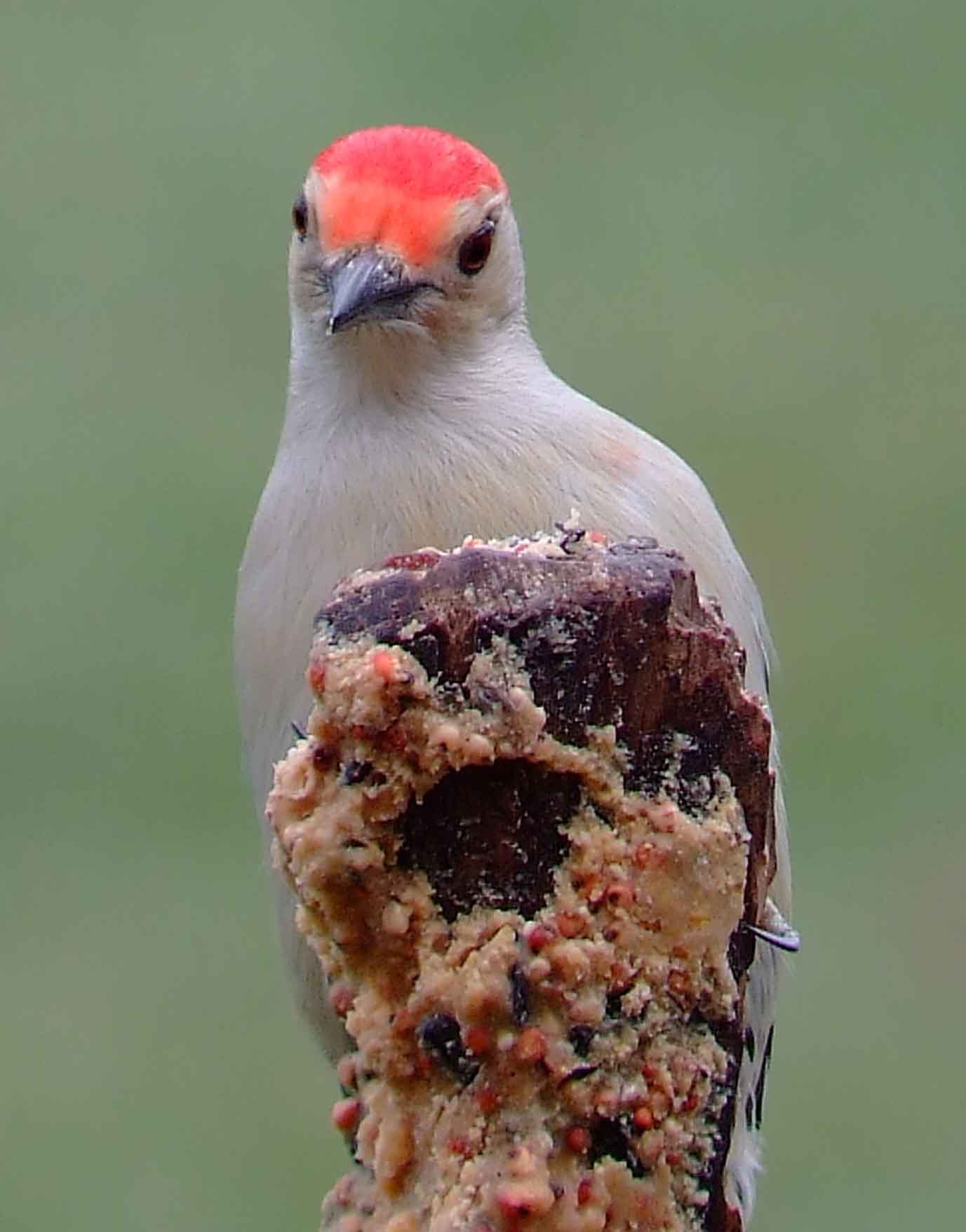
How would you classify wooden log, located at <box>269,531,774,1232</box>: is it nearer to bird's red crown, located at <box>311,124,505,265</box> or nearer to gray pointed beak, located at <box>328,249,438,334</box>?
gray pointed beak, located at <box>328,249,438,334</box>

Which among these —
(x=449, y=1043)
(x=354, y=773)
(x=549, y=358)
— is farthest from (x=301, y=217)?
(x=549, y=358)

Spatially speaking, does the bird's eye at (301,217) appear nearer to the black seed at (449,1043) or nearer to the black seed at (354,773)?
the black seed at (354,773)

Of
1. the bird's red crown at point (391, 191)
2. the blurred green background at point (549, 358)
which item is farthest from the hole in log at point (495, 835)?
the blurred green background at point (549, 358)

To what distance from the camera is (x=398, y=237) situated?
442 cm

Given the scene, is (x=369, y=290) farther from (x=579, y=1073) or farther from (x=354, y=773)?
(x=579, y=1073)

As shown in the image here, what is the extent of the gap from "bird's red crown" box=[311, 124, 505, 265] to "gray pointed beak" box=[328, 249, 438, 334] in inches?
1.5

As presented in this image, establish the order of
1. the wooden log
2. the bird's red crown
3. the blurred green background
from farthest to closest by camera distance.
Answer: the blurred green background, the bird's red crown, the wooden log

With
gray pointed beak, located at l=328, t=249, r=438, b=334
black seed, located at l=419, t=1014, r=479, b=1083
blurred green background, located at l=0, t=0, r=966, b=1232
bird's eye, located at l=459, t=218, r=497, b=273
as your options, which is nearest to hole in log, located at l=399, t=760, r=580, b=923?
black seed, located at l=419, t=1014, r=479, b=1083

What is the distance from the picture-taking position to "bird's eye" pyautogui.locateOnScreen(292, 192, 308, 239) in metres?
4.63

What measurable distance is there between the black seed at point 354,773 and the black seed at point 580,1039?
0.38 metres

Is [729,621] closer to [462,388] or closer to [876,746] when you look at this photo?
[462,388]

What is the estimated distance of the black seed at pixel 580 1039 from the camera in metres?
3.07

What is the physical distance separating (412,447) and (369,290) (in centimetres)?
30

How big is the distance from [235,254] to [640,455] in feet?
20.7
